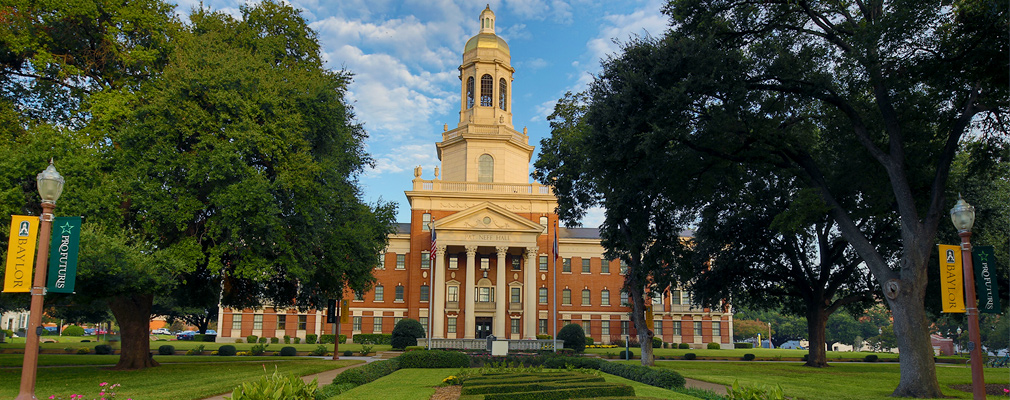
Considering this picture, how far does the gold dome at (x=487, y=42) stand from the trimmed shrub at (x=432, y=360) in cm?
4142

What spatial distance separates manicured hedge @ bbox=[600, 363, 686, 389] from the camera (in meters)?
19.2

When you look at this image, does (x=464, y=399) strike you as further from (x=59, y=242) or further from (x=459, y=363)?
(x=459, y=363)

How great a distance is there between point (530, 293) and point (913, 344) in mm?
43638

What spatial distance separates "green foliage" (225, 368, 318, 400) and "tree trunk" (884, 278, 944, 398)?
628 inches

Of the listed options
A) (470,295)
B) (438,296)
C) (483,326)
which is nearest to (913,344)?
(470,295)

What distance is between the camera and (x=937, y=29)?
727 inches

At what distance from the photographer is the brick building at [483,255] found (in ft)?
198

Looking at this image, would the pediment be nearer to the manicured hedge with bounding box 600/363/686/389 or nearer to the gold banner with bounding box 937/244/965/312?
the manicured hedge with bounding box 600/363/686/389

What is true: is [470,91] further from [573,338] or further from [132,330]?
[132,330]

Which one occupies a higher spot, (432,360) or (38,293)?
(38,293)

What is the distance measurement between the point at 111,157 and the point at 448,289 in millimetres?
41786

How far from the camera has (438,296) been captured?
59.5m

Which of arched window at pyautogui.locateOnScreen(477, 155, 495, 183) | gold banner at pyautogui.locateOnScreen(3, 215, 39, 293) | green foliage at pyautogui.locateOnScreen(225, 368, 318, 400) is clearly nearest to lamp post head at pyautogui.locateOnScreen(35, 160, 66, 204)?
gold banner at pyautogui.locateOnScreen(3, 215, 39, 293)

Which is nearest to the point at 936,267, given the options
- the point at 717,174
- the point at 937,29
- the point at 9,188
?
the point at 717,174
